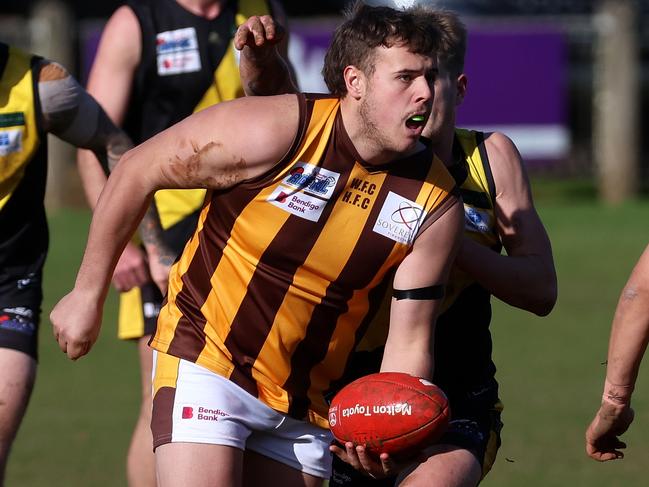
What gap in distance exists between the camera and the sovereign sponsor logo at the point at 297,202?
4020 millimetres

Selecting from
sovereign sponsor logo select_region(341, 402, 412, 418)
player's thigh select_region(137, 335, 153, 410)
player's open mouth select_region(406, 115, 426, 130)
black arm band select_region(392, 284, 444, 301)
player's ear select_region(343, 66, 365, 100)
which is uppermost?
player's ear select_region(343, 66, 365, 100)

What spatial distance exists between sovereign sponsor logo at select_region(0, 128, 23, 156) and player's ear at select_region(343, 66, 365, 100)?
5.02ft

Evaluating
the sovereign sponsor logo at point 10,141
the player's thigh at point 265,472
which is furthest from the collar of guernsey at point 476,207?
the sovereign sponsor logo at point 10,141

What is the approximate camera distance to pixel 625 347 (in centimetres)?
406

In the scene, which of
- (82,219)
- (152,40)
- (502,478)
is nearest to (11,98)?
(152,40)

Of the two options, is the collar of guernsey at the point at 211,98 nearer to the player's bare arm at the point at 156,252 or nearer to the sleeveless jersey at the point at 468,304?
the player's bare arm at the point at 156,252

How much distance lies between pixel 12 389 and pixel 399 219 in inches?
66.3

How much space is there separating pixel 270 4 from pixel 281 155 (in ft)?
7.40

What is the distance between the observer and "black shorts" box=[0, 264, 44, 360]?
4943mm

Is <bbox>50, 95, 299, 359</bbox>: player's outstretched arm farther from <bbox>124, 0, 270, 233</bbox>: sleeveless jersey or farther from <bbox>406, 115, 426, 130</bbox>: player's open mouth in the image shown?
<bbox>124, 0, 270, 233</bbox>: sleeveless jersey

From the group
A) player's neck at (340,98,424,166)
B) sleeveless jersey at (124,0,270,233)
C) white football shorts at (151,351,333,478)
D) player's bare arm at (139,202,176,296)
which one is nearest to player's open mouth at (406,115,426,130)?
player's neck at (340,98,424,166)

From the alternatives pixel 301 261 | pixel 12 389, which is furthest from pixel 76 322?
pixel 12 389

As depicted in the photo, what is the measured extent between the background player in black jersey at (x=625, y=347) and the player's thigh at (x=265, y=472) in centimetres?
100

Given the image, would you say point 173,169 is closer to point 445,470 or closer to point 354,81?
point 354,81
